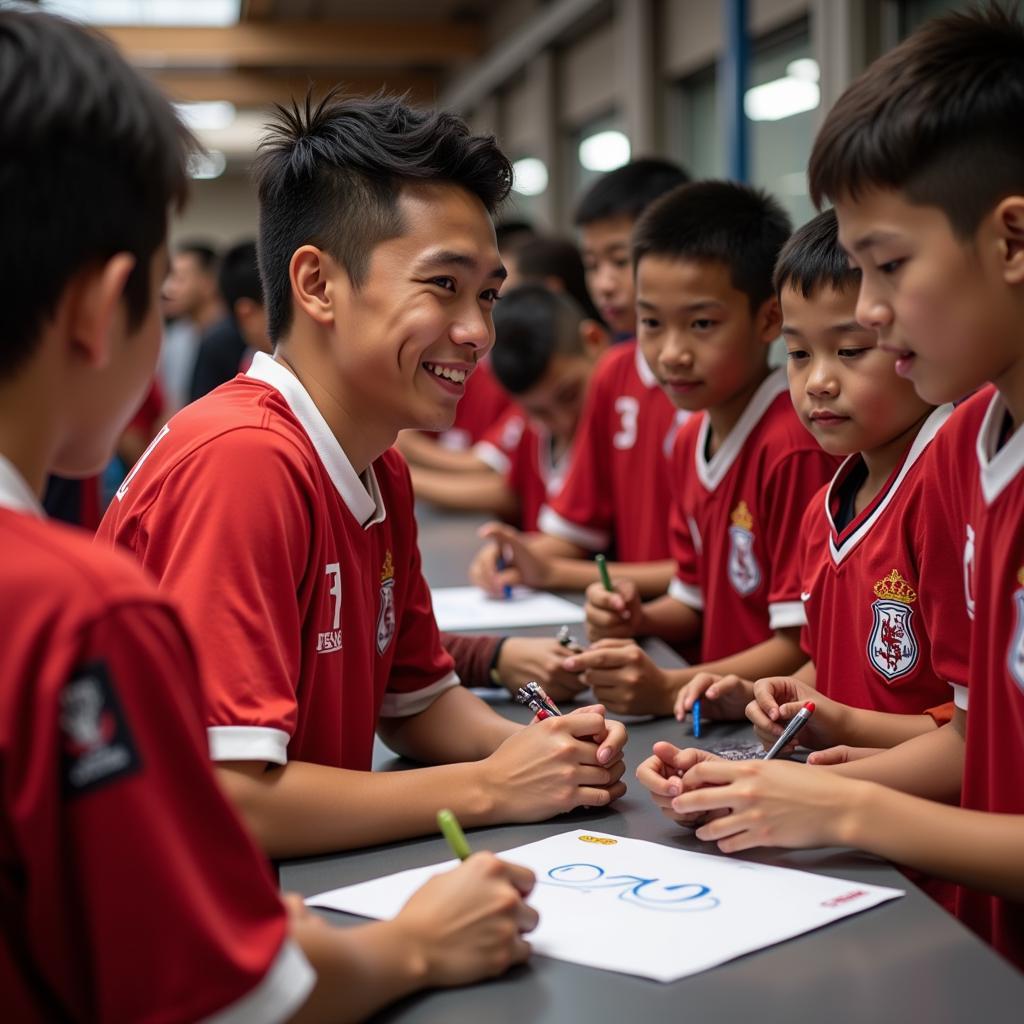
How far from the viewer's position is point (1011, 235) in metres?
0.99

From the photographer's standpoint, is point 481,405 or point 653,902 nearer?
point 653,902

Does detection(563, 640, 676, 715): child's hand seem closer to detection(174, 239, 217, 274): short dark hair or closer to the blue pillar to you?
the blue pillar

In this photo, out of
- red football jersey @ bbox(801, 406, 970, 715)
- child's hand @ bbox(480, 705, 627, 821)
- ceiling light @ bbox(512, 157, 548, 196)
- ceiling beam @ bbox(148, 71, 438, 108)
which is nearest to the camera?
child's hand @ bbox(480, 705, 627, 821)

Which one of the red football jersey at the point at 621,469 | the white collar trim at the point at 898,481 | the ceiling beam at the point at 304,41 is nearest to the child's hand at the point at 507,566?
the red football jersey at the point at 621,469

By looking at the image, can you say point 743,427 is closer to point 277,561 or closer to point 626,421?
point 626,421

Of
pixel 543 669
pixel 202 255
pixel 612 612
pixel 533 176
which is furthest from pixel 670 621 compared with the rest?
pixel 202 255

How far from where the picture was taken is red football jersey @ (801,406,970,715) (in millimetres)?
1264

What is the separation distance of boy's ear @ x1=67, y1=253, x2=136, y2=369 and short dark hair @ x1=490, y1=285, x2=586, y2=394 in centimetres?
223

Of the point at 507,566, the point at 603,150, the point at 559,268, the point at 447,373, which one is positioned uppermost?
the point at 603,150

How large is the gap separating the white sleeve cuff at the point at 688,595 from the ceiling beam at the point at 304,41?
6678 millimetres

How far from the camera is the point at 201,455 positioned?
3.68 ft

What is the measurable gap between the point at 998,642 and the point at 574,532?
1767 mm

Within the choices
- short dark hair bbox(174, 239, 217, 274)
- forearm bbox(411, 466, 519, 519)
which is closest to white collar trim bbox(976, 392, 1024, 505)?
forearm bbox(411, 466, 519, 519)

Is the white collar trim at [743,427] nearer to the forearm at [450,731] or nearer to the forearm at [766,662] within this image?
the forearm at [766,662]
